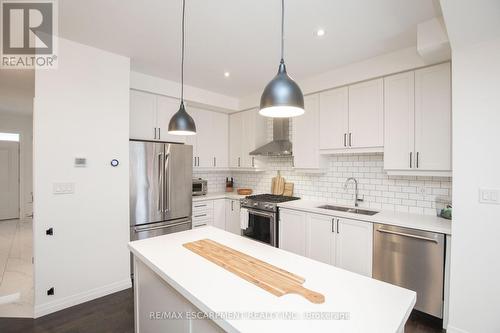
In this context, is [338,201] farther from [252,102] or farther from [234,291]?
[234,291]

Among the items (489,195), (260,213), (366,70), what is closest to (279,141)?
(260,213)

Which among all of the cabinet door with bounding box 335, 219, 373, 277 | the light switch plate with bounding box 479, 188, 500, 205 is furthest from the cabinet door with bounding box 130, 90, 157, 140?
the light switch plate with bounding box 479, 188, 500, 205

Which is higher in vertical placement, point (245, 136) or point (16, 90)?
A: point (16, 90)

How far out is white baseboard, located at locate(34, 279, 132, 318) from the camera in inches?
88.6

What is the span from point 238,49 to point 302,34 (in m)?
0.69

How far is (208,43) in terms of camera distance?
240 cm

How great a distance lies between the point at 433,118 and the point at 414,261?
139 cm

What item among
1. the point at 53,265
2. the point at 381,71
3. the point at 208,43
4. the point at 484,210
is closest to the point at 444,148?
the point at 484,210

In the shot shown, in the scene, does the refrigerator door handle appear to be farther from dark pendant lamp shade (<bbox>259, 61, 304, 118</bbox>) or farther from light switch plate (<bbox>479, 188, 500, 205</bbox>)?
light switch plate (<bbox>479, 188, 500, 205</bbox>)

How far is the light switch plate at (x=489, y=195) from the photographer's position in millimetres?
1753

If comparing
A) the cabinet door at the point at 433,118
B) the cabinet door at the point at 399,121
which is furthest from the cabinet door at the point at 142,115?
the cabinet door at the point at 433,118

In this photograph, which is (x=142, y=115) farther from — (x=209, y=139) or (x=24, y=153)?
(x=24, y=153)

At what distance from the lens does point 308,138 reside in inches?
132

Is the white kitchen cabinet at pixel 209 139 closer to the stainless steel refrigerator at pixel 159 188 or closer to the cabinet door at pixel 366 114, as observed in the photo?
the stainless steel refrigerator at pixel 159 188
